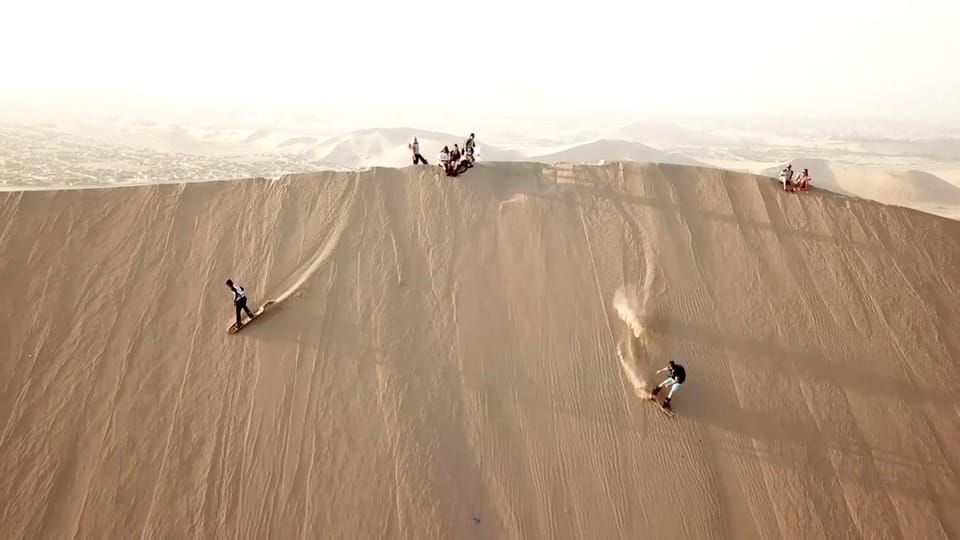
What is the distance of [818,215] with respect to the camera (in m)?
9.91


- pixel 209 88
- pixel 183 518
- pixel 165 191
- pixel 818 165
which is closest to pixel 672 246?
pixel 183 518

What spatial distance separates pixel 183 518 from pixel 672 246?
868 centimetres

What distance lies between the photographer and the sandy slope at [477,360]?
21.2 ft

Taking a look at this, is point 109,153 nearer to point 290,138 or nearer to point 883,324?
point 290,138

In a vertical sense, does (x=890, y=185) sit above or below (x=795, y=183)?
above

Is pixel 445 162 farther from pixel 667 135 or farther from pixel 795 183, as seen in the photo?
pixel 667 135

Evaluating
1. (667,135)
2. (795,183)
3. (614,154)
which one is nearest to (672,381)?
(795,183)

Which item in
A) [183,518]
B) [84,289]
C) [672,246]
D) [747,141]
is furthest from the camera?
[747,141]

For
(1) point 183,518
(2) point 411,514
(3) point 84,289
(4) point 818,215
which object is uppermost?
(4) point 818,215

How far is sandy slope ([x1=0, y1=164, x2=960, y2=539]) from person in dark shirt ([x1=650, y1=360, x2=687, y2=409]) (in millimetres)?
248

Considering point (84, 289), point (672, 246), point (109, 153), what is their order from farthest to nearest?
point (109, 153)
point (672, 246)
point (84, 289)

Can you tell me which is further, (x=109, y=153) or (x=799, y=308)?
(x=109, y=153)

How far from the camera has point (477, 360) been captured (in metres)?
7.79

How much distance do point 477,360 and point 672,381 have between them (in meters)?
2.84
